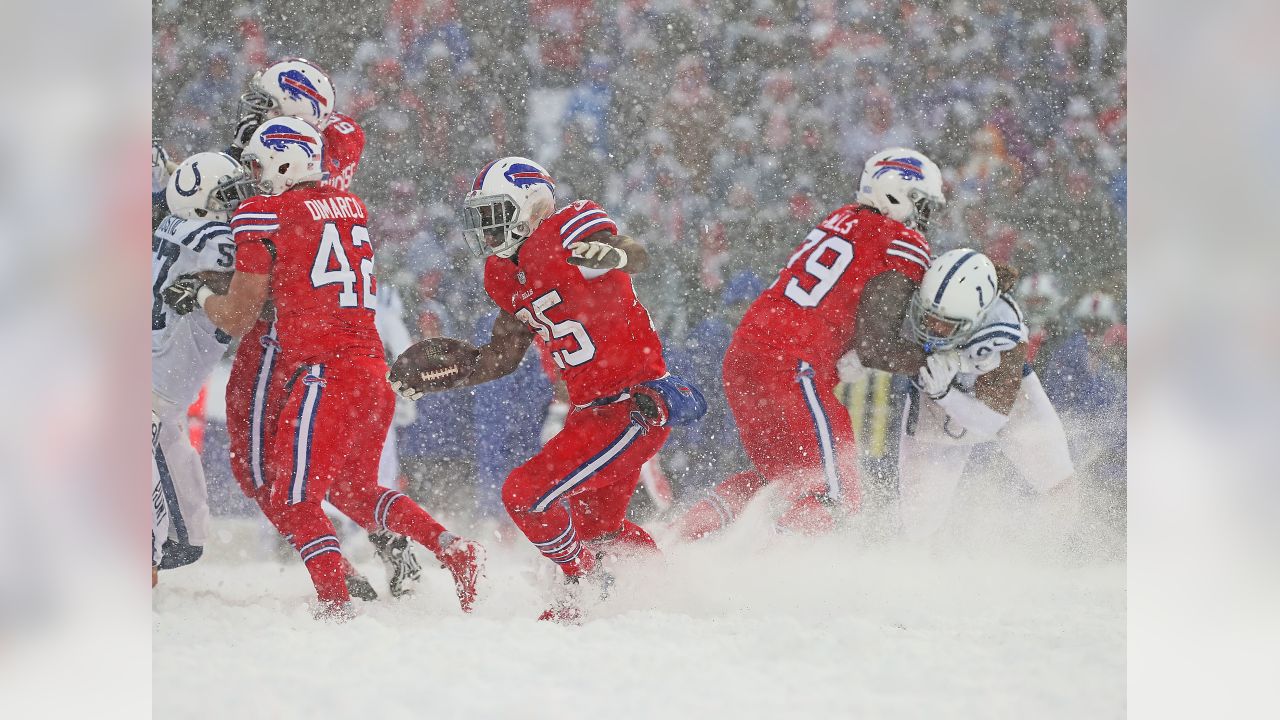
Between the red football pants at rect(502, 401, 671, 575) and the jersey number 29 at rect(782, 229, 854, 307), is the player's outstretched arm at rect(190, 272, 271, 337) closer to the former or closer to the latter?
the red football pants at rect(502, 401, 671, 575)

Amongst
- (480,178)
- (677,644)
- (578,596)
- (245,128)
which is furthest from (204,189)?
(677,644)

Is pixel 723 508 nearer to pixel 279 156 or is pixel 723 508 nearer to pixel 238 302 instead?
pixel 238 302

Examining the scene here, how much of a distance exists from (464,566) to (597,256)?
942 millimetres

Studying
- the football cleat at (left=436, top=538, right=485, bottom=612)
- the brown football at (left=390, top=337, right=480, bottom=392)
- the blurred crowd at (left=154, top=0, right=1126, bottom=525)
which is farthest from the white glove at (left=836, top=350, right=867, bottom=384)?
the football cleat at (left=436, top=538, right=485, bottom=612)

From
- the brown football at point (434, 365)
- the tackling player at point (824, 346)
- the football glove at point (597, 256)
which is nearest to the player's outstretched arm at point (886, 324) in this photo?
the tackling player at point (824, 346)

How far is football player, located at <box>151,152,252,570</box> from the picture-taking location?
329 centimetres

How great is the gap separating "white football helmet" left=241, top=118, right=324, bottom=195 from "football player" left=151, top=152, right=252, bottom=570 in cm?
9

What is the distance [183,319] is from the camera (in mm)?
3357

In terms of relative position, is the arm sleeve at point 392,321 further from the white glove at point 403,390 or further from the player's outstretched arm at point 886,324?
the player's outstretched arm at point 886,324

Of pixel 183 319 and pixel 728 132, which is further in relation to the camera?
pixel 728 132

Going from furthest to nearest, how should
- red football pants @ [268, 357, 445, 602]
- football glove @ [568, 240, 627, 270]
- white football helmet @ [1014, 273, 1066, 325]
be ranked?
white football helmet @ [1014, 273, 1066, 325], red football pants @ [268, 357, 445, 602], football glove @ [568, 240, 627, 270]

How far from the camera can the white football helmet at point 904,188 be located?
11.3ft
